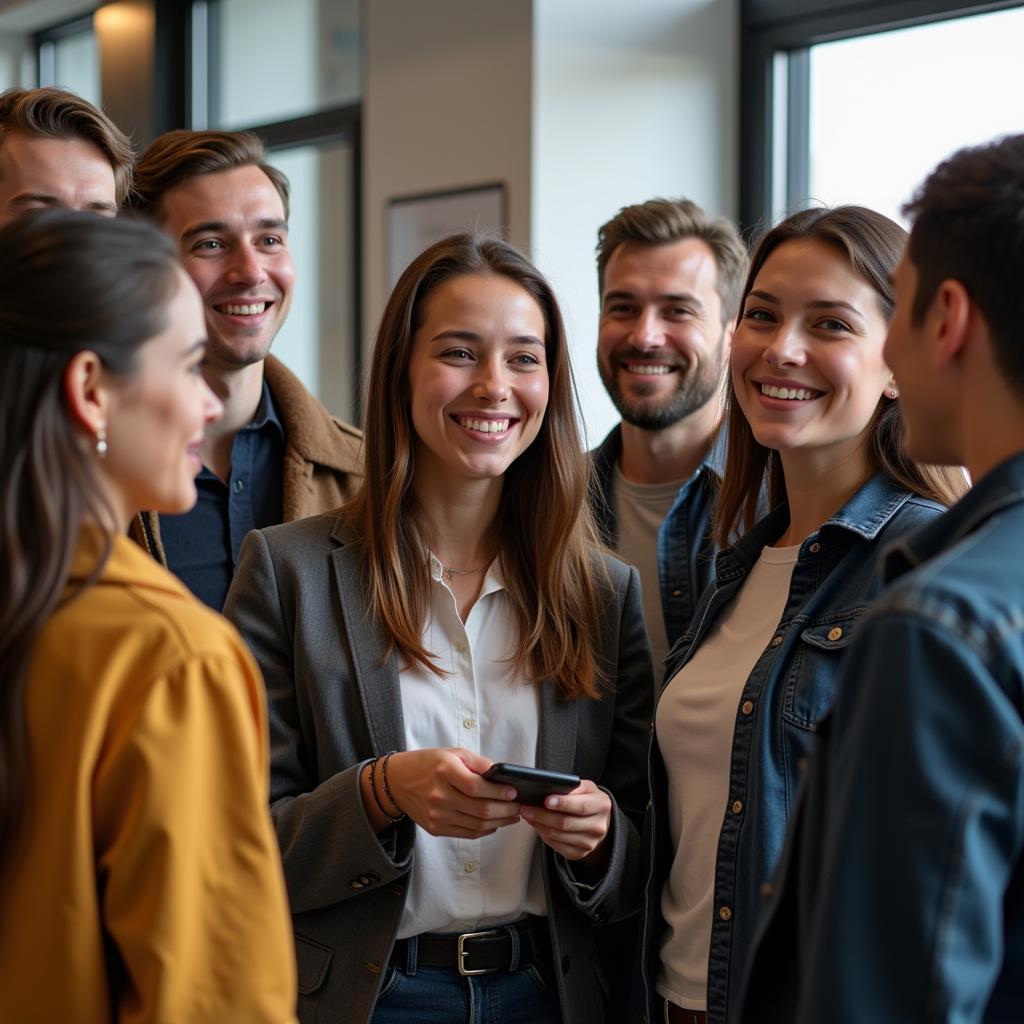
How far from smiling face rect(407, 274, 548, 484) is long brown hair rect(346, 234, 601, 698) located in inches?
1.2

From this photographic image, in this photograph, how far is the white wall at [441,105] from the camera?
13.5ft

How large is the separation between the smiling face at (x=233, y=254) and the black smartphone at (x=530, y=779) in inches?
43.9

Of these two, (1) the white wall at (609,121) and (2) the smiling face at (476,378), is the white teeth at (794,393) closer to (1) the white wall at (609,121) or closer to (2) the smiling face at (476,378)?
(2) the smiling face at (476,378)

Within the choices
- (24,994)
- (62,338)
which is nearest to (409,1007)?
(24,994)

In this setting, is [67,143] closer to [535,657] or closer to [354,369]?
[535,657]

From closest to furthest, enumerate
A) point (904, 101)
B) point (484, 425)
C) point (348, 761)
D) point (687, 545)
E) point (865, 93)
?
point (348, 761)
point (484, 425)
point (687, 545)
point (904, 101)
point (865, 93)

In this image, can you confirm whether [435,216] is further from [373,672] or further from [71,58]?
[71,58]

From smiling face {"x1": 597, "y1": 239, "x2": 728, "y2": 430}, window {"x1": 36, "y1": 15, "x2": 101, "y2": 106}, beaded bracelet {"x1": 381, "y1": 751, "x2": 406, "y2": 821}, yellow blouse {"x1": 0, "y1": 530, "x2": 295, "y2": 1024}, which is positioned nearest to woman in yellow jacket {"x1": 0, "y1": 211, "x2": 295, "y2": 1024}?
yellow blouse {"x1": 0, "y1": 530, "x2": 295, "y2": 1024}

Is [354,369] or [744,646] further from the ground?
[354,369]

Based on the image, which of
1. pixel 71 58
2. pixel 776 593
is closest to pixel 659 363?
pixel 776 593

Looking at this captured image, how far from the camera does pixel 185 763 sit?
3.60 ft

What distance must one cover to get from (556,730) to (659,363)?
101 cm

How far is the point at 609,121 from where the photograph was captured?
13.6 ft

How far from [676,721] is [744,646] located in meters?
0.15
